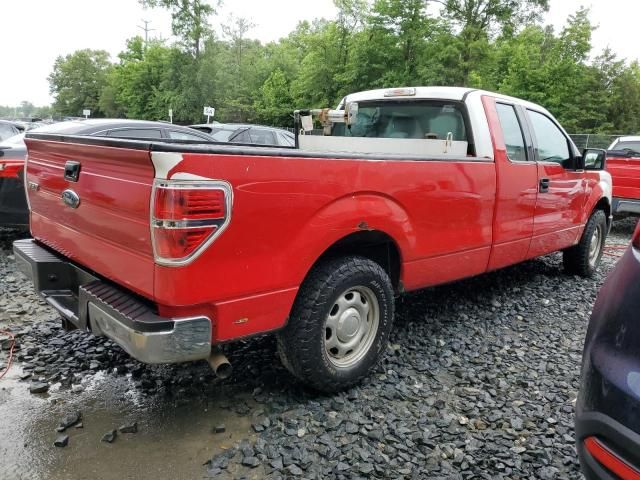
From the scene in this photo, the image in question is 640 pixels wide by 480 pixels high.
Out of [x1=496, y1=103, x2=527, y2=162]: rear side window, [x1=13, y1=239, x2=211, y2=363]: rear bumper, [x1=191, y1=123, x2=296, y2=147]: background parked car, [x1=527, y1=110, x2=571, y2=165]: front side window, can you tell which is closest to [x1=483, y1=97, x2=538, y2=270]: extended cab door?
[x1=496, y1=103, x2=527, y2=162]: rear side window

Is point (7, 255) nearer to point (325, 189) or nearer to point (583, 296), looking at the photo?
point (325, 189)

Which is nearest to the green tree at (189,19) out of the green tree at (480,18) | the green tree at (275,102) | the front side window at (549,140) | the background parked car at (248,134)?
the green tree at (275,102)

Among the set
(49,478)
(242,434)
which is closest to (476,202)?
(242,434)

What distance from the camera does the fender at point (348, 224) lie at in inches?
102

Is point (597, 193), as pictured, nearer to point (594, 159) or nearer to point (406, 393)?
point (594, 159)

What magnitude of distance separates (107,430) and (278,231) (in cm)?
144

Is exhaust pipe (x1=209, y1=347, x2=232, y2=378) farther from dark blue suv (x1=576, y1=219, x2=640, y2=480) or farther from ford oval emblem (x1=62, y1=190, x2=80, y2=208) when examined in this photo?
dark blue suv (x1=576, y1=219, x2=640, y2=480)

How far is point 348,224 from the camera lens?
Result: 9.06 ft

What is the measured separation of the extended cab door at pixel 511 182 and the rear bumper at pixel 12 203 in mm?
5185

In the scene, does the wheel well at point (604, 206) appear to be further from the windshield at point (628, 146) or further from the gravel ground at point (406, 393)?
the windshield at point (628, 146)

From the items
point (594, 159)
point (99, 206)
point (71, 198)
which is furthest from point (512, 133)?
point (71, 198)

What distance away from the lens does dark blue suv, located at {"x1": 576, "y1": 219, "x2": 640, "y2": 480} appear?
1.47 meters

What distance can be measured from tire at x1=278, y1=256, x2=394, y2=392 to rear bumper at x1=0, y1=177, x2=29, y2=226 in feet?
14.7

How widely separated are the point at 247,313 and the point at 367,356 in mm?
1032
